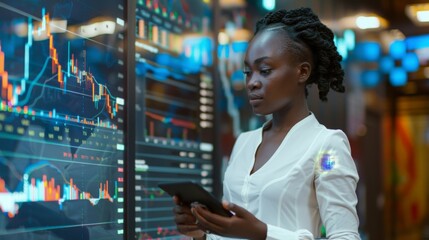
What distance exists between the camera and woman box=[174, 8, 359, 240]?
1826mm

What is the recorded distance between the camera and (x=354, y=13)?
6.80 meters

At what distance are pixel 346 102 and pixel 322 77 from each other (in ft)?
14.6

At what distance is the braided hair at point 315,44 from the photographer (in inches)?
79.6

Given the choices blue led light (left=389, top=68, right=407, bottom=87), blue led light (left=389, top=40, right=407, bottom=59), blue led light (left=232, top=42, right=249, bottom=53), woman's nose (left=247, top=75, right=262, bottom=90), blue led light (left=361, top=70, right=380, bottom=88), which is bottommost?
woman's nose (left=247, top=75, right=262, bottom=90)

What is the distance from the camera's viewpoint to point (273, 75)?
1990 millimetres

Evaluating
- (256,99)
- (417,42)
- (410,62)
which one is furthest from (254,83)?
(410,62)

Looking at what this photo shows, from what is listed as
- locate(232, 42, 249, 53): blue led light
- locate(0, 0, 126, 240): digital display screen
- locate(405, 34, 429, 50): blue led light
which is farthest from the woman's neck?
locate(405, 34, 429, 50): blue led light

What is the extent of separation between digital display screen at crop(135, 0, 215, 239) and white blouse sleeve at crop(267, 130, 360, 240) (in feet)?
4.64

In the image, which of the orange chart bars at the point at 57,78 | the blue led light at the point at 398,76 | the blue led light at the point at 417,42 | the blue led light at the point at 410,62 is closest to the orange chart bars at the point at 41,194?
the orange chart bars at the point at 57,78

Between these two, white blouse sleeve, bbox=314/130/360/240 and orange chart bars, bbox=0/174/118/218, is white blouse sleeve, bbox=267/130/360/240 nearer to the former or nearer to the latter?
white blouse sleeve, bbox=314/130/360/240

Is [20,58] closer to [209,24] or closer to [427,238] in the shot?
[209,24]

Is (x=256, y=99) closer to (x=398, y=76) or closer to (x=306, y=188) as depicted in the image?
(x=306, y=188)

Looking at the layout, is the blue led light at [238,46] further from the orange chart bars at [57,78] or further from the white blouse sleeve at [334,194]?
the white blouse sleeve at [334,194]

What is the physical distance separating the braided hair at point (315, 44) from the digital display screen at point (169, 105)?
1.23m
